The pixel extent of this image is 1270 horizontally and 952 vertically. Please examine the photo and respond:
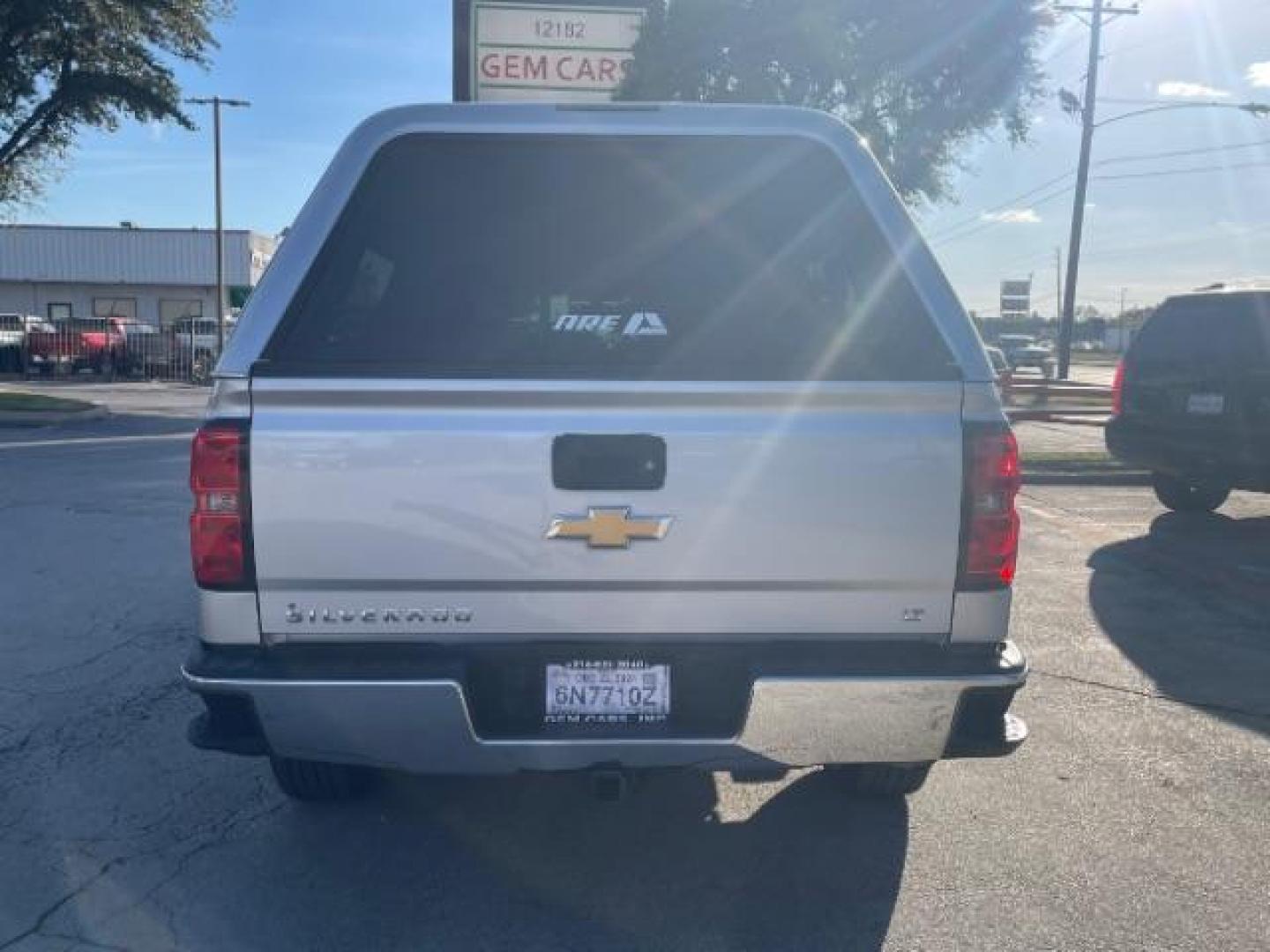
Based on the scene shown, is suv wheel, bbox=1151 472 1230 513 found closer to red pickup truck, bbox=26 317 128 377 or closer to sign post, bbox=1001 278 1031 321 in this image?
red pickup truck, bbox=26 317 128 377

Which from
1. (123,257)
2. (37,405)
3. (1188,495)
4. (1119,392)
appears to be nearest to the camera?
(1119,392)

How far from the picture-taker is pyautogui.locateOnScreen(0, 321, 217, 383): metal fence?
3475 cm

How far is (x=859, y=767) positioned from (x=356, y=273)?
7.87 feet

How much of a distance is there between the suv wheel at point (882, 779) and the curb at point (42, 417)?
57.7ft

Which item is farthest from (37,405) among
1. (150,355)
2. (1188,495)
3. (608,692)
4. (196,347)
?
(608,692)

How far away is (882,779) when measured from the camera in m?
4.32

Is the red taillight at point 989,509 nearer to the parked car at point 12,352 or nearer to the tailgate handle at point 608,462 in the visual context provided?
the tailgate handle at point 608,462

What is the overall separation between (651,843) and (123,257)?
57.4 m

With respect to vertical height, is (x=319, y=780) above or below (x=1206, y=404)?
below

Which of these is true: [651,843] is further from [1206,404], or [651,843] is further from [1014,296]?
[1014,296]

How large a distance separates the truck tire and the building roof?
178 ft

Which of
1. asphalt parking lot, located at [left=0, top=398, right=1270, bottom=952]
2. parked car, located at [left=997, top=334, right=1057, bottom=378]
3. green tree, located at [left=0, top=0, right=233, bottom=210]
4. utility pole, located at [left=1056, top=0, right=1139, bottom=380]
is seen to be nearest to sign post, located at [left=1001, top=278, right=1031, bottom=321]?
parked car, located at [left=997, top=334, right=1057, bottom=378]

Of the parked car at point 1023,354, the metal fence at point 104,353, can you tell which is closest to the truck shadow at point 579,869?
the metal fence at point 104,353

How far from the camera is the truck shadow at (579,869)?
352 centimetres
